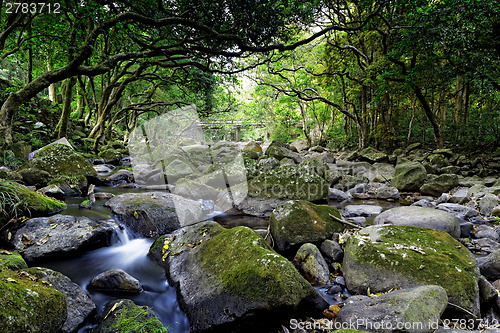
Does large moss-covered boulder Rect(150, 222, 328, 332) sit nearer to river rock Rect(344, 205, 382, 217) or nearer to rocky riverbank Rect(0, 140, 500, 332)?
rocky riverbank Rect(0, 140, 500, 332)

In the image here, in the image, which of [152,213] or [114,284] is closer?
[114,284]

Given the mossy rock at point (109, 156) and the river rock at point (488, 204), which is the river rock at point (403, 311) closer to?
the river rock at point (488, 204)

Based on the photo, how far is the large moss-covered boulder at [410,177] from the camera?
8.84 metres

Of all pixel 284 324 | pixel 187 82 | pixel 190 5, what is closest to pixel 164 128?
pixel 187 82

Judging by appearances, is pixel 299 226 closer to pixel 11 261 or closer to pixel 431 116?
pixel 11 261

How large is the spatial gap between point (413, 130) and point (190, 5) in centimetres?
1517

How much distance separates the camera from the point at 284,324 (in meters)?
2.28

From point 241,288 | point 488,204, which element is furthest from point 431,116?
point 241,288

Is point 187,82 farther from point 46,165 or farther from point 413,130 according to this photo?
A: point 413,130

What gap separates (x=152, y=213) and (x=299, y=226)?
3.16m

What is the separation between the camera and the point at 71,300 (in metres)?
2.43

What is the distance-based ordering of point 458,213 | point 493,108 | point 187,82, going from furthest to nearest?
point 493,108 → point 187,82 → point 458,213

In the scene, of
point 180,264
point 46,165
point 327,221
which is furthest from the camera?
point 46,165

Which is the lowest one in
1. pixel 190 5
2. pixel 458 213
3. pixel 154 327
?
pixel 458 213
